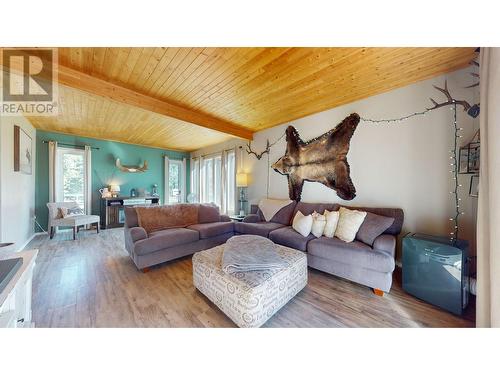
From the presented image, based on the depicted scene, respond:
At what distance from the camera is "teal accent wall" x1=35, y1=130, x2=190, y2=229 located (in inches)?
156

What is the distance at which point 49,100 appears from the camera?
101 inches

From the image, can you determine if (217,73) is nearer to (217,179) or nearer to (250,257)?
(250,257)

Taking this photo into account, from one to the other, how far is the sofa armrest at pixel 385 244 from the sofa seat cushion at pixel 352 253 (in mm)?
55

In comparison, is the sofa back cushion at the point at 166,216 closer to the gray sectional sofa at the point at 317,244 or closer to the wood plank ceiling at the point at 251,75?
the gray sectional sofa at the point at 317,244

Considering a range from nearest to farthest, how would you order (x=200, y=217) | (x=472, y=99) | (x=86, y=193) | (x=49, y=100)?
(x=472, y=99) → (x=49, y=100) → (x=200, y=217) → (x=86, y=193)

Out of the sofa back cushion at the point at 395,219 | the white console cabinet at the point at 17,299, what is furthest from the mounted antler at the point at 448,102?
the white console cabinet at the point at 17,299

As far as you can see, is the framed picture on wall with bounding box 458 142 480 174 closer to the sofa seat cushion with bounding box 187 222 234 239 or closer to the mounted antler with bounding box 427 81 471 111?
the mounted antler with bounding box 427 81 471 111

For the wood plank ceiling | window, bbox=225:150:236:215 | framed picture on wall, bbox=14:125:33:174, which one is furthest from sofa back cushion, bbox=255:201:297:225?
framed picture on wall, bbox=14:125:33:174

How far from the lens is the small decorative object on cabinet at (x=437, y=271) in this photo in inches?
55.6

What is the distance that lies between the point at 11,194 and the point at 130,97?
7.42ft

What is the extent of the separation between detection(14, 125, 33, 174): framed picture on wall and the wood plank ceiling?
2.16 ft
